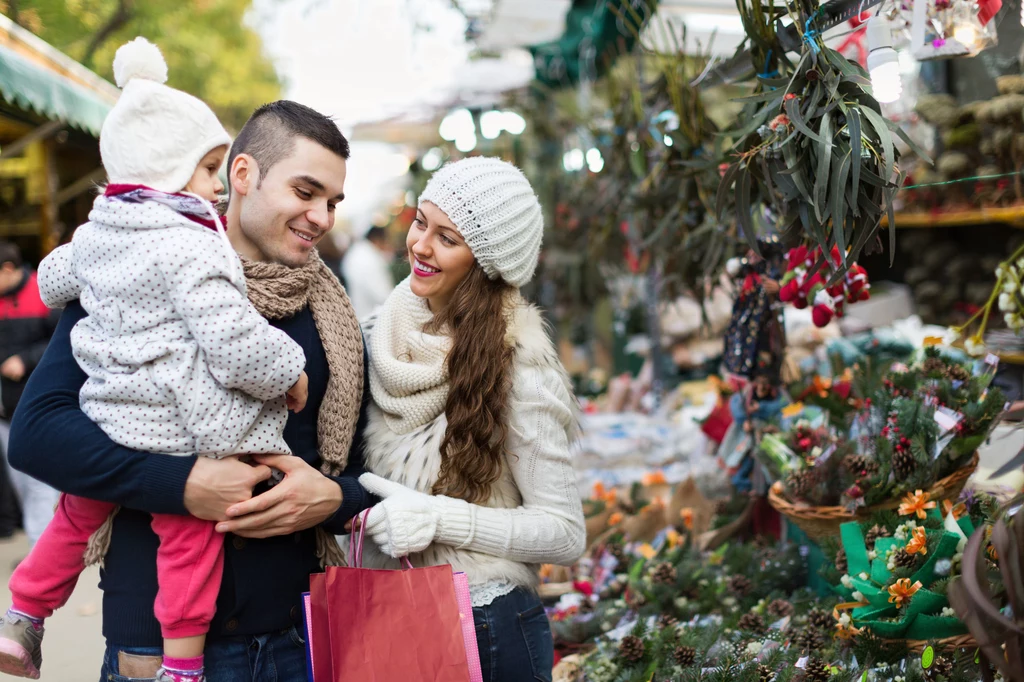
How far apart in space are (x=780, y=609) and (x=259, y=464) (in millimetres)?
1696

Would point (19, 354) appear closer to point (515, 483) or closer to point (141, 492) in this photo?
point (141, 492)

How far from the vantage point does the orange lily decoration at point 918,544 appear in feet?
6.91

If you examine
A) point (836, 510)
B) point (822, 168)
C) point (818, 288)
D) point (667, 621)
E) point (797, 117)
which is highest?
point (797, 117)

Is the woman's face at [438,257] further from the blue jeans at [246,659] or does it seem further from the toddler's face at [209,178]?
the blue jeans at [246,659]

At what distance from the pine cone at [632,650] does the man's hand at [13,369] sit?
3.54 meters

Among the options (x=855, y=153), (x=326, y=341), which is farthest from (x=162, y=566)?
(x=855, y=153)

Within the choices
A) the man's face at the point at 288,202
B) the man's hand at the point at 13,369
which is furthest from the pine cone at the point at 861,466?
the man's hand at the point at 13,369

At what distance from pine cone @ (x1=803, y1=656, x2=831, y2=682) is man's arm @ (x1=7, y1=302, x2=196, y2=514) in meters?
1.46

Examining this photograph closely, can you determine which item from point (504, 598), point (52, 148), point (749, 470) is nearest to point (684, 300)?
point (749, 470)

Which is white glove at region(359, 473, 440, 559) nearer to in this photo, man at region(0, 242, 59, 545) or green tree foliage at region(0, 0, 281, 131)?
green tree foliage at region(0, 0, 281, 131)

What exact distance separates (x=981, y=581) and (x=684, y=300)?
192 inches

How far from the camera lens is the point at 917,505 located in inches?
88.4

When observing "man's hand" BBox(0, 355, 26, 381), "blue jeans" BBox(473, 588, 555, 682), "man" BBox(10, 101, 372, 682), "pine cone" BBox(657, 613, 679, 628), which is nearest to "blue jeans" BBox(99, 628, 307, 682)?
"man" BBox(10, 101, 372, 682)

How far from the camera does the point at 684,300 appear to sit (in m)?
6.12
